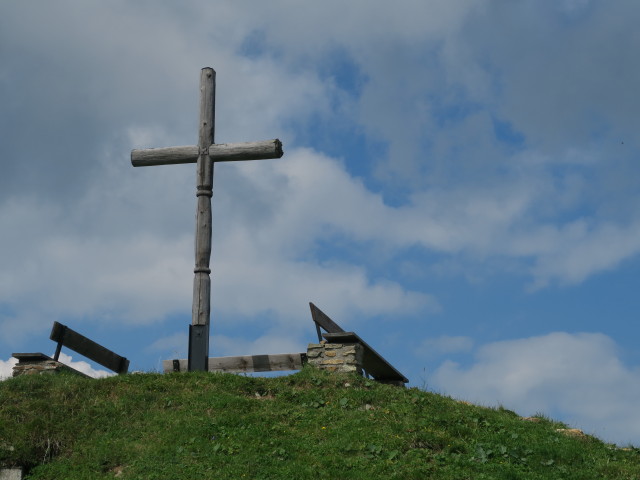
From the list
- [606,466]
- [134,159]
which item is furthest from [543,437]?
[134,159]

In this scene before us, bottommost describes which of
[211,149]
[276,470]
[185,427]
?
[276,470]

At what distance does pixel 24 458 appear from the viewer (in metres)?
13.5

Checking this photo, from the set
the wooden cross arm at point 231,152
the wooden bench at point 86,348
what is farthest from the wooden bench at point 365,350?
the wooden bench at point 86,348

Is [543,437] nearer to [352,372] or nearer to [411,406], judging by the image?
[411,406]

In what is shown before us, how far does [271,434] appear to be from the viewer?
528 inches

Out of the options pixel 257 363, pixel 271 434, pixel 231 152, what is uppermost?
pixel 231 152

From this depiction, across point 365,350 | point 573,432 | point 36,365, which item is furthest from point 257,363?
point 573,432

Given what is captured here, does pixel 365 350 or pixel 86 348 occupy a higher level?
pixel 86 348

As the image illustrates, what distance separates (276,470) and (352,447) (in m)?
A: 1.40

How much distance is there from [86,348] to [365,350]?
6559mm

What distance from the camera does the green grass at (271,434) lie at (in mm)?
12359

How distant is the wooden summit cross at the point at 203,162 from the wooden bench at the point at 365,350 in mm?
2428

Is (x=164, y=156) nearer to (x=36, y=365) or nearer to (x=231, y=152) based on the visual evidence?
(x=231, y=152)

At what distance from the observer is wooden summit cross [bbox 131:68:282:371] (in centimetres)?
1741
